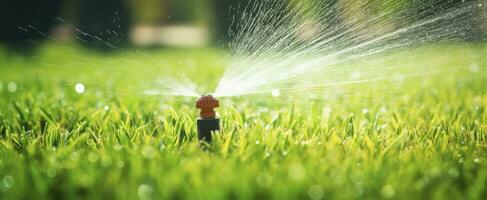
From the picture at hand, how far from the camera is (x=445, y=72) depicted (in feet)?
19.8

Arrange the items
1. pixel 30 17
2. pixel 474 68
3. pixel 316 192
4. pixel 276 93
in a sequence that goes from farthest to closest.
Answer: pixel 30 17 → pixel 474 68 → pixel 276 93 → pixel 316 192

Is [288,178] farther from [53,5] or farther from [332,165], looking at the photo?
[53,5]

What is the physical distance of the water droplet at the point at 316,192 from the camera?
68.3 inches

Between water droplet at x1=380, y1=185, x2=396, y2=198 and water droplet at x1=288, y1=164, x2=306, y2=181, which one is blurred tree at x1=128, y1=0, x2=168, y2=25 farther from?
water droplet at x1=380, y1=185, x2=396, y2=198

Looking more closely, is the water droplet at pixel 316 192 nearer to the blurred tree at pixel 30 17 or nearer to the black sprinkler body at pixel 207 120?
the black sprinkler body at pixel 207 120

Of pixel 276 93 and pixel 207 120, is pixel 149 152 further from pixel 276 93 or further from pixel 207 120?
pixel 276 93

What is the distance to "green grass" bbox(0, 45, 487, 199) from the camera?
181cm

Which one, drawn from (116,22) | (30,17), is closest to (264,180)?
(30,17)

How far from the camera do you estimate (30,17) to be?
1066 centimetres

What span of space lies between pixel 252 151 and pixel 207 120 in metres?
0.31

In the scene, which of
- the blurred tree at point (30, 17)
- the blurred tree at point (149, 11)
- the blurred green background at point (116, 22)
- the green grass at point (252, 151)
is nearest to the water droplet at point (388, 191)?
the green grass at point (252, 151)

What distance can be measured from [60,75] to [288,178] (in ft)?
17.0

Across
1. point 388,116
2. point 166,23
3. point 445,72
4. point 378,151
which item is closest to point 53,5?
point 166,23

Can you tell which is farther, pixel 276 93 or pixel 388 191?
pixel 276 93
